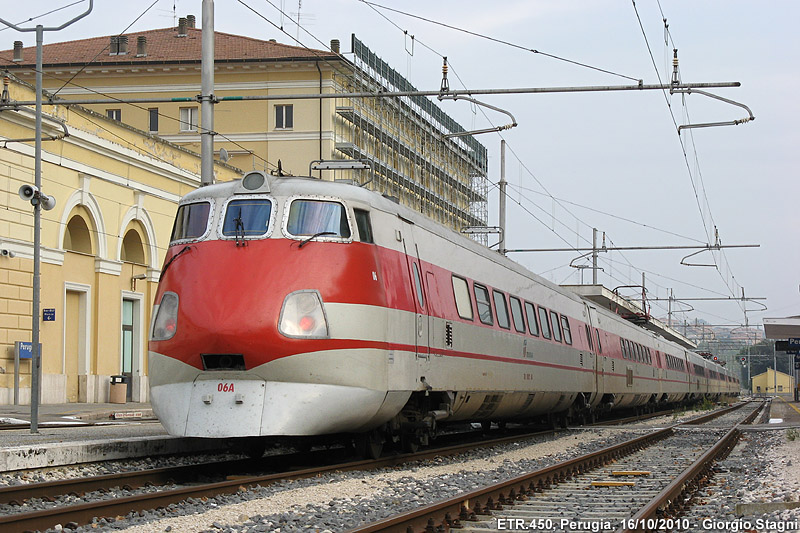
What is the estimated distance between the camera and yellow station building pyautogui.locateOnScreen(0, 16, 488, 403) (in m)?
28.7

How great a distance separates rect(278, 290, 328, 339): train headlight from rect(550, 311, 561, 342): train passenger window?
36.2 feet

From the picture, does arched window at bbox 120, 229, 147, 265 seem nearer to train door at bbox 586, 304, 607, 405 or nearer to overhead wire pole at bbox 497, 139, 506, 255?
overhead wire pole at bbox 497, 139, 506, 255

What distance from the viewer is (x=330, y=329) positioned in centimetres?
1184

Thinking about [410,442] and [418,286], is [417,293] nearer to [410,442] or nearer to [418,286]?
[418,286]

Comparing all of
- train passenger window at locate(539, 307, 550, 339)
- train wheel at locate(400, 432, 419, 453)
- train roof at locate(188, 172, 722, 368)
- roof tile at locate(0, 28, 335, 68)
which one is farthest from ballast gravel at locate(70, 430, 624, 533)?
roof tile at locate(0, 28, 335, 68)

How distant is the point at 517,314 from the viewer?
63.0 ft

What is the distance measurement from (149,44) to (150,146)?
22.6 meters

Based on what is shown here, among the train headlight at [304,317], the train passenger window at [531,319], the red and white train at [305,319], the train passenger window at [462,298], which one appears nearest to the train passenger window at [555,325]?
the train passenger window at [531,319]

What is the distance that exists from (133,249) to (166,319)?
941 inches

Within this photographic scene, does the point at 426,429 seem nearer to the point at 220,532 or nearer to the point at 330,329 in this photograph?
the point at 330,329

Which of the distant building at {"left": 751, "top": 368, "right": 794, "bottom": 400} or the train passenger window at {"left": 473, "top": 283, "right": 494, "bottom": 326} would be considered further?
the distant building at {"left": 751, "top": 368, "right": 794, "bottom": 400}

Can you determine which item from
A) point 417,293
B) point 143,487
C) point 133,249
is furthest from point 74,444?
point 133,249

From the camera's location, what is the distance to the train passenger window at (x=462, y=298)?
1555 cm

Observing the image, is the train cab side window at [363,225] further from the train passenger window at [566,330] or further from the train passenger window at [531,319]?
the train passenger window at [566,330]
